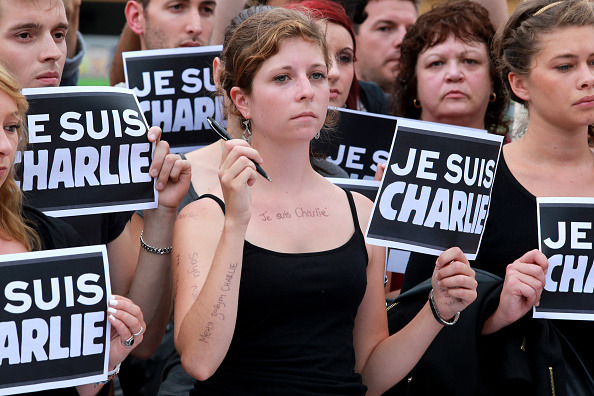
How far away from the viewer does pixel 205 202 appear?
2.68m

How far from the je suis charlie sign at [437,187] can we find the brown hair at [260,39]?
0.43m

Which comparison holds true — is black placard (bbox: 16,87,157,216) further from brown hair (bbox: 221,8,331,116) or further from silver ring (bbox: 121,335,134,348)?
silver ring (bbox: 121,335,134,348)

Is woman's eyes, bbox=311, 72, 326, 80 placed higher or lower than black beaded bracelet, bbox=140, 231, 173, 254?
higher

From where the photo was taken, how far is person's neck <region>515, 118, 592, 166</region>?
3.18m

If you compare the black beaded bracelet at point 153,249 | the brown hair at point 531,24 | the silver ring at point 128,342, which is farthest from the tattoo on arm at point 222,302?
the brown hair at point 531,24

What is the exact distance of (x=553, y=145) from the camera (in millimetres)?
3184

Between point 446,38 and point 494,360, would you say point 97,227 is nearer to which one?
point 494,360

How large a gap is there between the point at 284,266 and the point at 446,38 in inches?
80.2

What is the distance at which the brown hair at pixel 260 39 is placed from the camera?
2.74 metres

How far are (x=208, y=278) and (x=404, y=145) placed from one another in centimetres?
86

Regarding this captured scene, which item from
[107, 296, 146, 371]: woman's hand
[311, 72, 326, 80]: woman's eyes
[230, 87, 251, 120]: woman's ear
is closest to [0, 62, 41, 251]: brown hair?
[107, 296, 146, 371]: woman's hand

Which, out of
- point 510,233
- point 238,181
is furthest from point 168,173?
point 510,233

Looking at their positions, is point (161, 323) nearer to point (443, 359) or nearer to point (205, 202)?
point (205, 202)

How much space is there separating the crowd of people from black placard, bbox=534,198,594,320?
2.7 inches
